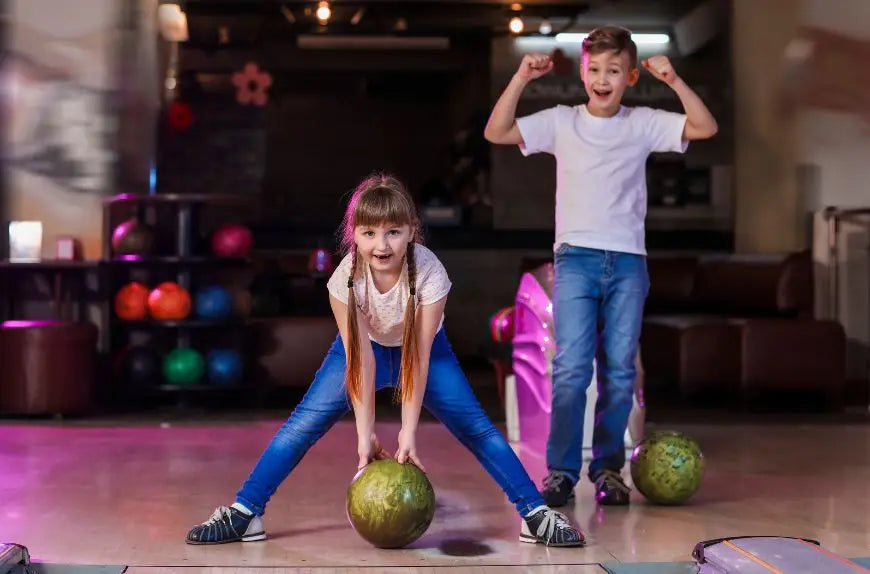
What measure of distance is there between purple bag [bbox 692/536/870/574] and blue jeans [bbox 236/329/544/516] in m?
0.63

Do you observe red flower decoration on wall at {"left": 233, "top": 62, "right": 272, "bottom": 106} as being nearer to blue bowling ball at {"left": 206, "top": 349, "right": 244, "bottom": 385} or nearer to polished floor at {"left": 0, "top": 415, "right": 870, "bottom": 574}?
blue bowling ball at {"left": 206, "top": 349, "right": 244, "bottom": 385}

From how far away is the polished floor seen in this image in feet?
11.2

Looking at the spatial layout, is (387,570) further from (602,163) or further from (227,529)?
(602,163)

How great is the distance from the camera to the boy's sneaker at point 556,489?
4.16 meters

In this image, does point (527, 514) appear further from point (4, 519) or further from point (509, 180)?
point (509, 180)

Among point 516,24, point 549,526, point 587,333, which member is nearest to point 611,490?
point 587,333

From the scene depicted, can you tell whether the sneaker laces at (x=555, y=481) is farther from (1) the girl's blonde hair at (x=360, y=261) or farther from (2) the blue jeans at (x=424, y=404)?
(1) the girl's blonde hair at (x=360, y=261)

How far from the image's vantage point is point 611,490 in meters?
4.25

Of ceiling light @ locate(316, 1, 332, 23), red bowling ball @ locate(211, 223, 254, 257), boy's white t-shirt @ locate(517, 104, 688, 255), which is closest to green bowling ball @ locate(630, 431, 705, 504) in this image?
boy's white t-shirt @ locate(517, 104, 688, 255)

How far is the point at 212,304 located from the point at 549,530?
464 cm

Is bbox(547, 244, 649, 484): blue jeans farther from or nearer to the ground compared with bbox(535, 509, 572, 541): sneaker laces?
farther from the ground

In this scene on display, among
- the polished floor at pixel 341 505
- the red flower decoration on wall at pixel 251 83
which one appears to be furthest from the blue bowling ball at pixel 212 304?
the red flower decoration on wall at pixel 251 83

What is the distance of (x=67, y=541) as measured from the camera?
11.9 feet

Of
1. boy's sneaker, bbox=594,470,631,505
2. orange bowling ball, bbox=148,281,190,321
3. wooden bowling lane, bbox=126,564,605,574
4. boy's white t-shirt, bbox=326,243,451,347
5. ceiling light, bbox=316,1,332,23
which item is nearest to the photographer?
wooden bowling lane, bbox=126,564,605,574
